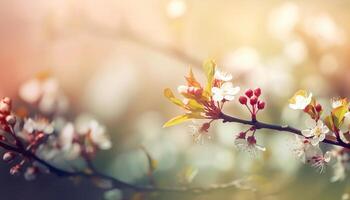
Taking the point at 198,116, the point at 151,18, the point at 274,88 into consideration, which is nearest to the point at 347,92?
the point at 274,88

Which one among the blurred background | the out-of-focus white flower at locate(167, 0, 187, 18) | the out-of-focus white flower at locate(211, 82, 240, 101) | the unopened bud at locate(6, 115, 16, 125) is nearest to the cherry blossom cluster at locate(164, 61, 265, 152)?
the out-of-focus white flower at locate(211, 82, 240, 101)

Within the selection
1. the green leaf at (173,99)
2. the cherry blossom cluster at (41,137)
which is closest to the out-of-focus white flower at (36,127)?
the cherry blossom cluster at (41,137)

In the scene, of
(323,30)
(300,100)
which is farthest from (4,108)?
(323,30)

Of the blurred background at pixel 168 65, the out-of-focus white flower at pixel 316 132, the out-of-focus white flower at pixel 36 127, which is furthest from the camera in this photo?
the blurred background at pixel 168 65

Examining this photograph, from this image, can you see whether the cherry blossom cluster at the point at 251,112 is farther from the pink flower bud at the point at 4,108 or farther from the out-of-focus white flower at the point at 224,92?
the pink flower bud at the point at 4,108

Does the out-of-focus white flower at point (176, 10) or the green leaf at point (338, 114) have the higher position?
the out-of-focus white flower at point (176, 10)

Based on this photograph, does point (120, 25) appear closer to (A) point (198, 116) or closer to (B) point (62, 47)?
(B) point (62, 47)
